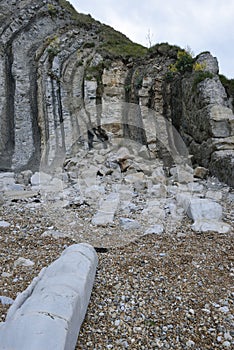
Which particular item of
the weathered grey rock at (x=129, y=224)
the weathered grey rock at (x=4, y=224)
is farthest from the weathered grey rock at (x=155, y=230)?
the weathered grey rock at (x=4, y=224)

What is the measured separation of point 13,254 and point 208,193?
362 cm

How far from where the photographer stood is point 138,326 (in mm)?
2211

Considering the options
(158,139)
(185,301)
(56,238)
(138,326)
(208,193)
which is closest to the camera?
(138,326)

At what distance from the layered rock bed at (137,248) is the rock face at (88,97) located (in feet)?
6.09

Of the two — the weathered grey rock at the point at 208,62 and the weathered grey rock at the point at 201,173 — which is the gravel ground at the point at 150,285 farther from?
the weathered grey rock at the point at 208,62

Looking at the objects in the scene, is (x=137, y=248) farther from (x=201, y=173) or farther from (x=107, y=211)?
(x=201, y=173)

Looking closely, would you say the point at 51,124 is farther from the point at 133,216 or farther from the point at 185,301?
the point at 185,301

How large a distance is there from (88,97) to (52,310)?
31.8 feet

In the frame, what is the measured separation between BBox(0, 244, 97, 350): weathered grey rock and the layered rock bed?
275 millimetres

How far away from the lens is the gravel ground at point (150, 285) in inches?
83.3

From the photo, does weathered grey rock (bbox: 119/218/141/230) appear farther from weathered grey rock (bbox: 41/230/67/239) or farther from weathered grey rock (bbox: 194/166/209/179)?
weathered grey rock (bbox: 194/166/209/179)

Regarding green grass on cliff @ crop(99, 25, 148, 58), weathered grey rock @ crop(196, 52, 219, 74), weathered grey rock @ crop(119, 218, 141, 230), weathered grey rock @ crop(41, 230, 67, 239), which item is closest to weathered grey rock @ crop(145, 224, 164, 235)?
weathered grey rock @ crop(119, 218, 141, 230)

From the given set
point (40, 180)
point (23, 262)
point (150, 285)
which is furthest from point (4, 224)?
point (40, 180)

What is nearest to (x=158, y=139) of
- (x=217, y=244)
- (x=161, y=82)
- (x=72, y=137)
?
(x=161, y=82)
